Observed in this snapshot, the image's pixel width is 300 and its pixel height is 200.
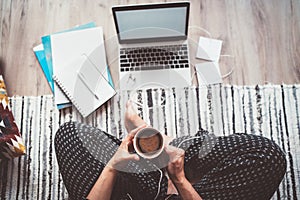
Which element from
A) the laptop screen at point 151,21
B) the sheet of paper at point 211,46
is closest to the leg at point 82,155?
the laptop screen at point 151,21

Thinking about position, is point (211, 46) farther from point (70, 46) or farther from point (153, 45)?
point (70, 46)

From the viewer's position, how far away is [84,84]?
4.49 feet

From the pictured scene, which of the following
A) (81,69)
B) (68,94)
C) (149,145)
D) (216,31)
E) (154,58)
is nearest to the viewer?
(149,145)

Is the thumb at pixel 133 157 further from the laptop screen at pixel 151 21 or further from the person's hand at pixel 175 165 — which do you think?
the laptop screen at pixel 151 21

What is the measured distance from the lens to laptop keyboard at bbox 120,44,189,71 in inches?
51.3

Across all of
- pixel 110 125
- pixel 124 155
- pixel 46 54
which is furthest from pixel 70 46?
pixel 124 155

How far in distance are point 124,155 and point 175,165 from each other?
0.14 m

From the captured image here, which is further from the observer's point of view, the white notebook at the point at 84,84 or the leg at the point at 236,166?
the white notebook at the point at 84,84

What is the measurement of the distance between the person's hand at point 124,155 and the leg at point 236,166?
0.15 metres

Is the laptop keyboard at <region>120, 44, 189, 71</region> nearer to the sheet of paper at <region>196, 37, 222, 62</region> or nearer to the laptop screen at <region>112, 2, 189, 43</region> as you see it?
the laptop screen at <region>112, 2, 189, 43</region>

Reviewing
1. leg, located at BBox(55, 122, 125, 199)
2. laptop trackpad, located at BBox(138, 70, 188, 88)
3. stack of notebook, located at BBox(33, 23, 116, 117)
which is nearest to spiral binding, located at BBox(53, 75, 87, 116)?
stack of notebook, located at BBox(33, 23, 116, 117)

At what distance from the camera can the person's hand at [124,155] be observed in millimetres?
1093

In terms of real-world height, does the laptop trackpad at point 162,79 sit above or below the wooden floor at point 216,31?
below

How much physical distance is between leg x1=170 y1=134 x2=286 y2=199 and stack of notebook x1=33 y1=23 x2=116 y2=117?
376 millimetres
